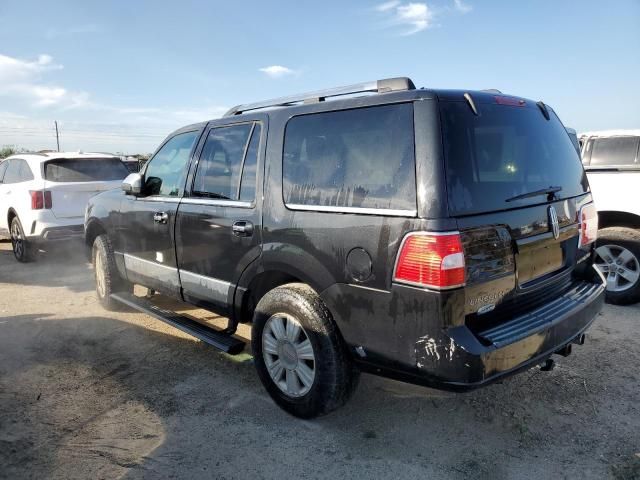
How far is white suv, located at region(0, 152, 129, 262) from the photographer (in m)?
7.21

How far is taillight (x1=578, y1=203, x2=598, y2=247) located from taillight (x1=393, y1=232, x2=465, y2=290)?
139 cm

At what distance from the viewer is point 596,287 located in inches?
125

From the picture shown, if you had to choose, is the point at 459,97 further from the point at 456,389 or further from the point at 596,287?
the point at 596,287

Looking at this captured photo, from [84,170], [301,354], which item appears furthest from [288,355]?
[84,170]

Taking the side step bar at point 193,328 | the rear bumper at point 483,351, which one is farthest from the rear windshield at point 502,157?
the side step bar at point 193,328

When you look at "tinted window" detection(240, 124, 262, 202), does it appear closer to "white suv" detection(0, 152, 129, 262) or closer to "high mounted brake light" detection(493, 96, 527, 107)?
"high mounted brake light" detection(493, 96, 527, 107)

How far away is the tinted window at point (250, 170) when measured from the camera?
328 cm

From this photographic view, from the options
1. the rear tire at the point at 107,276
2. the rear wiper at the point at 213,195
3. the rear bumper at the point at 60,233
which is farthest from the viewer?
the rear bumper at the point at 60,233

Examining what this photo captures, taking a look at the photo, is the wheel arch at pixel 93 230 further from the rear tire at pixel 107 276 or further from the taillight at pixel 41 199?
the taillight at pixel 41 199

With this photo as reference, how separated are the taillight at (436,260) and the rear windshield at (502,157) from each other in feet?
0.52

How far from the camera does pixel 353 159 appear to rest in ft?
8.73

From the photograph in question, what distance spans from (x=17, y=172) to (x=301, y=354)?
745 cm

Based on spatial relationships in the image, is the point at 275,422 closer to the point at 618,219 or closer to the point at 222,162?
the point at 222,162

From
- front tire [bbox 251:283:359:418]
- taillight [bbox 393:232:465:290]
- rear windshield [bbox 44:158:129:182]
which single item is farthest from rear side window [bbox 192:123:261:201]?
rear windshield [bbox 44:158:129:182]
